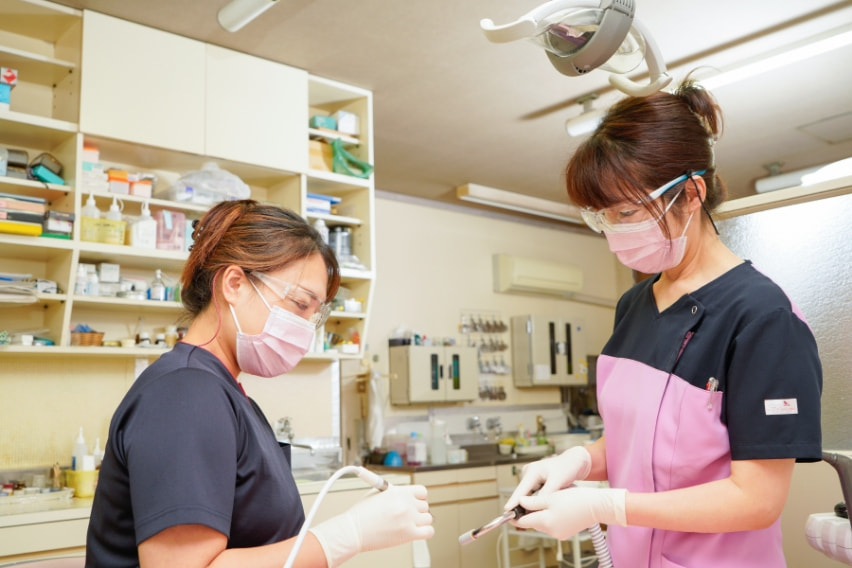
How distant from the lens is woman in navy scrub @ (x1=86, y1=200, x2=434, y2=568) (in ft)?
3.40

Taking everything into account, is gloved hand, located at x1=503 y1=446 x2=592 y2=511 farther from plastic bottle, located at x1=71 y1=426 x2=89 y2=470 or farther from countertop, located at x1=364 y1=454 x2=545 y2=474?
countertop, located at x1=364 y1=454 x2=545 y2=474

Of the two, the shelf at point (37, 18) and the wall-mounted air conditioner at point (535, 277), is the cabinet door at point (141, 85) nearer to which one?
the shelf at point (37, 18)

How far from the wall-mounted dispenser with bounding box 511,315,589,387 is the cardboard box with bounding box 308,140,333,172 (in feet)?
9.16

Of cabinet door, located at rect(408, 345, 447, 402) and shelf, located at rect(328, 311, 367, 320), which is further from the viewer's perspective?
cabinet door, located at rect(408, 345, 447, 402)

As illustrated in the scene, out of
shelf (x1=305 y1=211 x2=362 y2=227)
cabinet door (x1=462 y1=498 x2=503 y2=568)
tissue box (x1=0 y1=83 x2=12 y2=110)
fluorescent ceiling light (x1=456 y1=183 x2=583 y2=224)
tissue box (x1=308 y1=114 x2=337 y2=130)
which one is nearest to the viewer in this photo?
tissue box (x1=0 y1=83 x2=12 y2=110)

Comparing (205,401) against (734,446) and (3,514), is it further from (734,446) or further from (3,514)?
(3,514)

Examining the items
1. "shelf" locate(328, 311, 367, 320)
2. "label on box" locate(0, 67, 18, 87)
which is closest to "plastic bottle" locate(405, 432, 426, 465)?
"shelf" locate(328, 311, 367, 320)

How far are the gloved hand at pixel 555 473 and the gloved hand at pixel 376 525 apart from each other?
24cm

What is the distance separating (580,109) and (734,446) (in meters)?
3.44

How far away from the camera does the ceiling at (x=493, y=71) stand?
3.24m

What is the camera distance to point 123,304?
10.4 ft

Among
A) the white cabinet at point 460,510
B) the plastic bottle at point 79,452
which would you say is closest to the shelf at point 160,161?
the plastic bottle at point 79,452

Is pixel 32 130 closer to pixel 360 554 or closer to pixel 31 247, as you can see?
pixel 31 247

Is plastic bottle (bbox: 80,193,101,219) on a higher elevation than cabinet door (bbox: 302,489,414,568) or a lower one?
higher
